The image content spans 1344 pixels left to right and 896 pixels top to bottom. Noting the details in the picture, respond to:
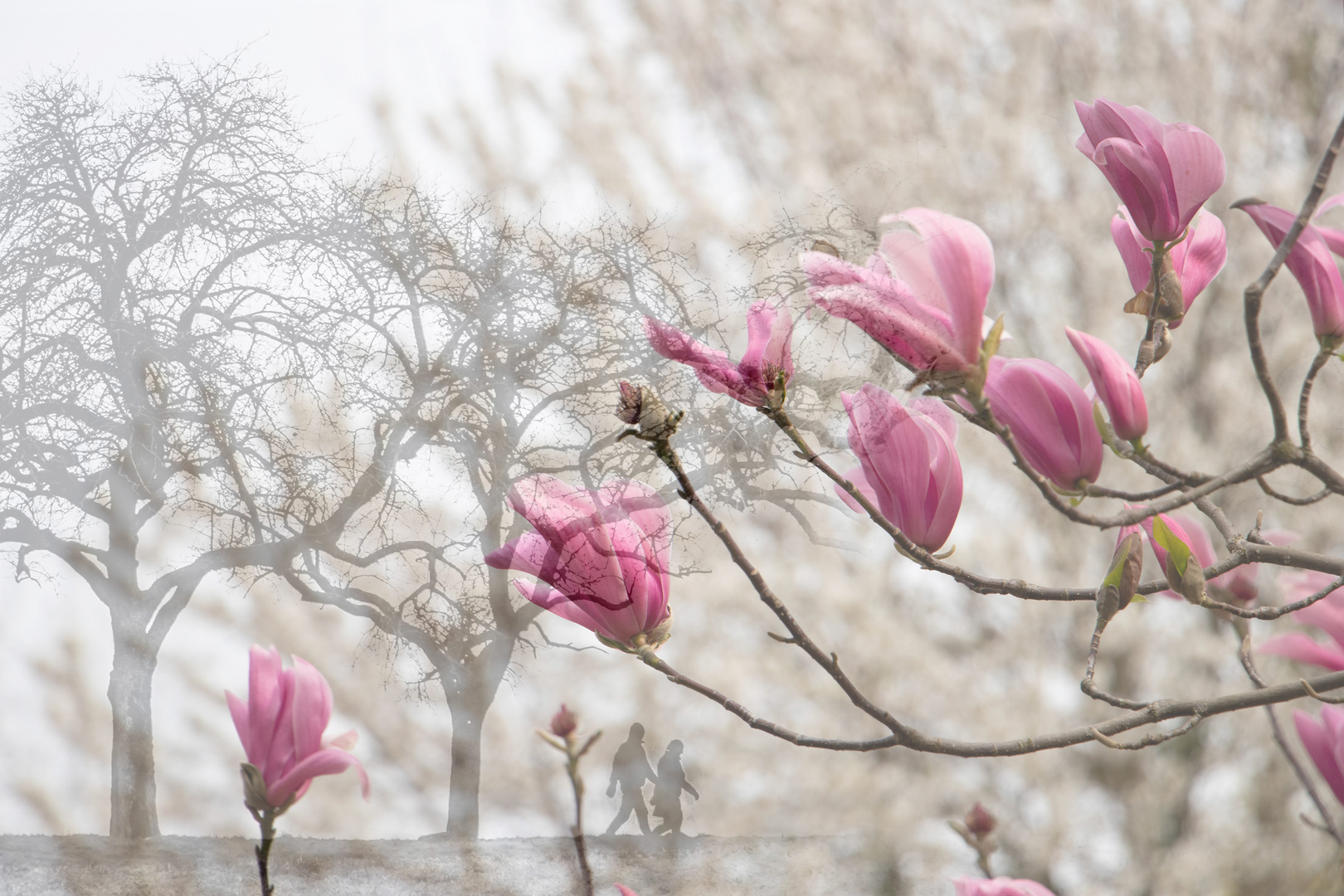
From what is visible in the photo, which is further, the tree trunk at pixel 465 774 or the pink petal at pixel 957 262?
the tree trunk at pixel 465 774

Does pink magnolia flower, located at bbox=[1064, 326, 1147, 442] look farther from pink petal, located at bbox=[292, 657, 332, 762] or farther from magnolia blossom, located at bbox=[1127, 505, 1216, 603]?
pink petal, located at bbox=[292, 657, 332, 762]

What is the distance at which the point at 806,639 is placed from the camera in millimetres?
222

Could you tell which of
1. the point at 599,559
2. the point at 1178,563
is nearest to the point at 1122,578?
the point at 1178,563

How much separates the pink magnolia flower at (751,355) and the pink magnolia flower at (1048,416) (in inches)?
2.0

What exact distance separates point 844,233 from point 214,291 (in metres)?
0.17

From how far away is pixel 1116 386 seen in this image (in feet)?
0.72

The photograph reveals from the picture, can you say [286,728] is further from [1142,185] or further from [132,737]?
[1142,185]

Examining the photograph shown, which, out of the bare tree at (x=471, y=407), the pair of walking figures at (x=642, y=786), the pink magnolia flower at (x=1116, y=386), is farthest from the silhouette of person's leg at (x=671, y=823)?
the pink magnolia flower at (x=1116, y=386)

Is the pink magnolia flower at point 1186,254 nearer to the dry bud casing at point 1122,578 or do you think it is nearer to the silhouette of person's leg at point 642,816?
the dry bud casing at point 1122,578

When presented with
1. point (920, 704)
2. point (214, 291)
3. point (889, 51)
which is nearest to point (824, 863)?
point (214, 291)

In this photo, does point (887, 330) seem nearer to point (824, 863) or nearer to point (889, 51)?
point (824, 863)

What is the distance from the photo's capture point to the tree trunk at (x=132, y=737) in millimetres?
272

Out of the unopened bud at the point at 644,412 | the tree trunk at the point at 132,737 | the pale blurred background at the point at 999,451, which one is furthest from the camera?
the pale blurred background at the point at 999,451

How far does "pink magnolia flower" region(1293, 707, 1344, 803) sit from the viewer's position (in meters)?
0.25
